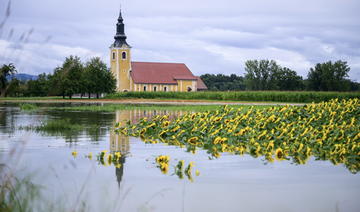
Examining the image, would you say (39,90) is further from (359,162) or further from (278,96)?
(359,162)

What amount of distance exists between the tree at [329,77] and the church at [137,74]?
2614cm

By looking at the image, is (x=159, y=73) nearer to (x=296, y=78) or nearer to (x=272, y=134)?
(x=296, y=78)

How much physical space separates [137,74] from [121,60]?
398 cm

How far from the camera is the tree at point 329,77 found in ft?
334

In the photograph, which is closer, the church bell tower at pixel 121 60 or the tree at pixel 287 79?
the church bell tower at pixel 121 60

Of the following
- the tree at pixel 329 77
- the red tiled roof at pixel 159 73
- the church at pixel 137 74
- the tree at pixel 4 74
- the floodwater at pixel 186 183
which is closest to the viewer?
the tree at pixel 4 74

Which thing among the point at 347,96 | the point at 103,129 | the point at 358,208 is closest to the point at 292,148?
the point at 358,208

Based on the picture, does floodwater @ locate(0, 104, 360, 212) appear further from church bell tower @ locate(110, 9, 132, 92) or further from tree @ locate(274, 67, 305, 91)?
tree @ locate(274, 67, 305, 91)

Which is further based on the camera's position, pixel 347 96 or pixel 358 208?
pixel 347 96

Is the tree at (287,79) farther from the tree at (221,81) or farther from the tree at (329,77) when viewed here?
the tree at (221,81)

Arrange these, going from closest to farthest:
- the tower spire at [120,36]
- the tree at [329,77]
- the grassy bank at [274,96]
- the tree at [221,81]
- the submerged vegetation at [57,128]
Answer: the submerged vegetation at [57,128], the grassy bank at [274,96], the tower spire at [120,36], the tree at [329,77], the tree at [221,81]

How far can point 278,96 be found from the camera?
54906mm

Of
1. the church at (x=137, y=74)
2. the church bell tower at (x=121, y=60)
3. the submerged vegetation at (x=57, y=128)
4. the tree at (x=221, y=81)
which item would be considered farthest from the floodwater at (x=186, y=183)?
the tree at (x=221, y=81)

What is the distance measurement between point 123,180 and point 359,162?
5.35 m
